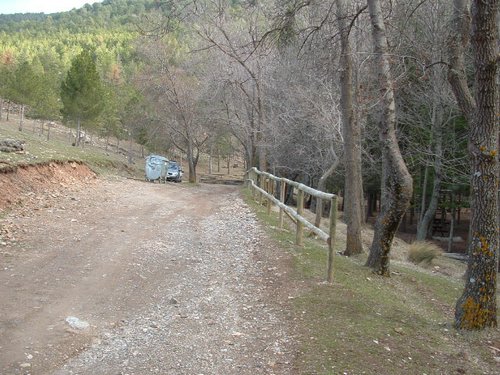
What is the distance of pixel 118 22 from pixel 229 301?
201517 mm

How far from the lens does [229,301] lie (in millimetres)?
6203

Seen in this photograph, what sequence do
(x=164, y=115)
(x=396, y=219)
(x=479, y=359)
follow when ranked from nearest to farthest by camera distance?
1. (x=479, y=359)
2. (x=396, y=219)
3. (x=164, y=115)

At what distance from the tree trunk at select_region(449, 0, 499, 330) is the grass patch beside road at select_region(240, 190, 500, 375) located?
0.32 meters

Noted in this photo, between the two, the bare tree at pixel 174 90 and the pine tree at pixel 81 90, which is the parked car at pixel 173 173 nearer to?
the bare tree at pixel 174 90

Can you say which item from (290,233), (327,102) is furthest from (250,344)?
(327,102)

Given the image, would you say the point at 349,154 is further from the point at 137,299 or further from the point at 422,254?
the point at 137,299

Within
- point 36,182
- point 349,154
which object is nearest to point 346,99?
point 349,154

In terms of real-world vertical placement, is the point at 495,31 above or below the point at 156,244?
above

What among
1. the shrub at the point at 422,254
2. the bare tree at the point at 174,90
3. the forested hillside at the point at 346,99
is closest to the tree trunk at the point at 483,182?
the forested hillside at the point at 346,99

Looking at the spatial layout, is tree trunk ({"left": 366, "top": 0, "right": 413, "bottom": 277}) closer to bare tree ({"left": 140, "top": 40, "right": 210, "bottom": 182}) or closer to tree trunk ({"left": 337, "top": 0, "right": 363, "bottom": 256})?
tree trunk ({"left": 337, "top": 0, "right": 363, "bottom": 256})

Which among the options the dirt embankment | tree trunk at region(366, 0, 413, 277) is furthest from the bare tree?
tree trunk at region(366, 0, 413, 277)

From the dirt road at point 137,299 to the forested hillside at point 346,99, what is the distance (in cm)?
232

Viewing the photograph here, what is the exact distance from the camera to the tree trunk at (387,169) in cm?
751

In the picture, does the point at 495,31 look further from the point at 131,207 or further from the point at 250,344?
the point at 131,207
